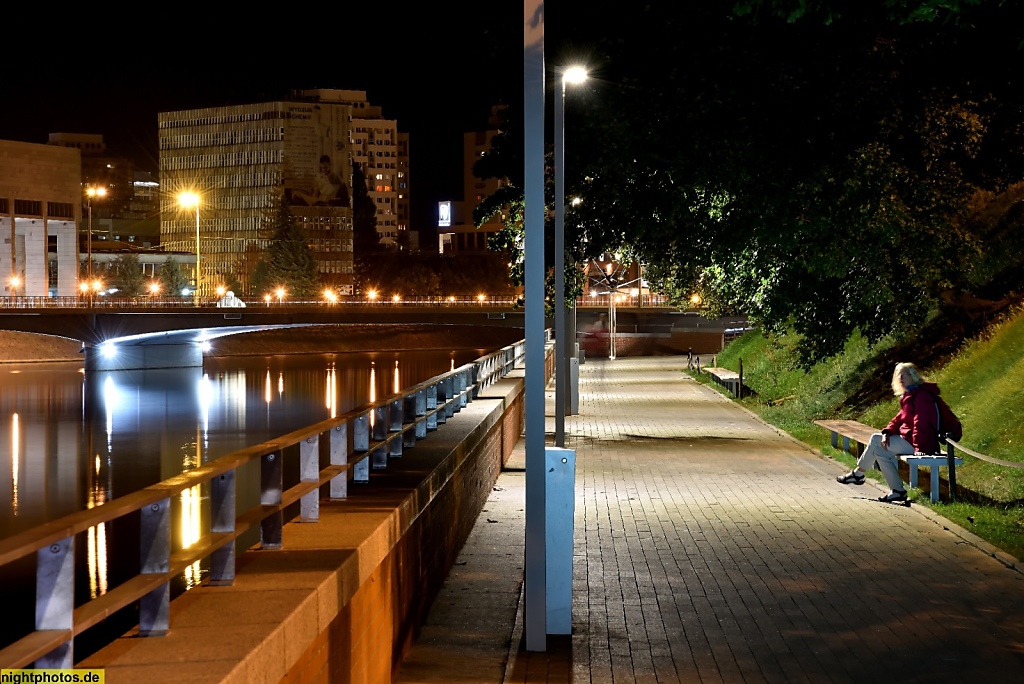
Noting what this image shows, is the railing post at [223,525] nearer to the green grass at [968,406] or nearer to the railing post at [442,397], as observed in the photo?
the green grass at [968,406]

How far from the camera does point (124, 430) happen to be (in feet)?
119

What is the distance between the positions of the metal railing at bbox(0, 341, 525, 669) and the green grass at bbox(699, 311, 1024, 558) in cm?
555

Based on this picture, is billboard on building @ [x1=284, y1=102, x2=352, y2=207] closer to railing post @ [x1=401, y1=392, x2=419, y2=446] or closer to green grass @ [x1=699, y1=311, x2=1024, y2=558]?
green grass @ [x1=699, y1=311, x2=1024, y2=558]

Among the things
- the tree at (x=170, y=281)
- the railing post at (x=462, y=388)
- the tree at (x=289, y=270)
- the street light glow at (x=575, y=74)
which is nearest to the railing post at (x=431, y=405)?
the railing post at (x=462, y=388)

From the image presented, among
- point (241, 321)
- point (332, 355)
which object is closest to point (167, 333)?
point (241, 321)

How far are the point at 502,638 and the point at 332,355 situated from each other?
86065mm

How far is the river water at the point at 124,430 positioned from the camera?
17.0 meters

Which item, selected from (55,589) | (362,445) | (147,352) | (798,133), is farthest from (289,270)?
(55,589)

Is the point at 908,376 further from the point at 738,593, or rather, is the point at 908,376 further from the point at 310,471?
the point at 310,471

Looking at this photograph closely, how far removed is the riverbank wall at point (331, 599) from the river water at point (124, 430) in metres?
3.69

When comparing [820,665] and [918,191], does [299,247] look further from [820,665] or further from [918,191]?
[820,665]

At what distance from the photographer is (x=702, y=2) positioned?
17047 mm

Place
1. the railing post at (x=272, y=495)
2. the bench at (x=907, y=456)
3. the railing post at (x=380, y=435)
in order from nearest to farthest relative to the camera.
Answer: the railing post at (x=272, y=495) < the railing post at (x=380, y=435) < the bench at (x=907, y=456)

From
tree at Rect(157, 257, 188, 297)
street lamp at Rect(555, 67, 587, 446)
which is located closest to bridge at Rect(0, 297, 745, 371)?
tree at Rect(157, 257, 188, 297)
